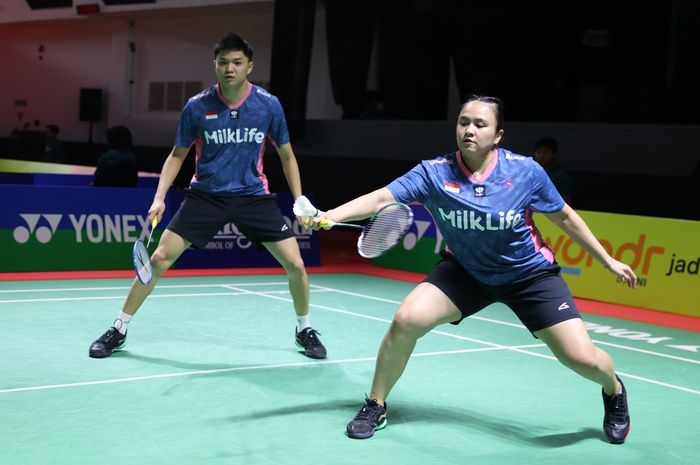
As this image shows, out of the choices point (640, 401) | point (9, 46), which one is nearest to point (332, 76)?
point (640, 401)

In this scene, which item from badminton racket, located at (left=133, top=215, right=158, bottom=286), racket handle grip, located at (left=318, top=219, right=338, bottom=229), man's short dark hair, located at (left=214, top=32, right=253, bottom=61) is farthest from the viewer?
man's short dark hair, located at (left=214, top=32, right=253, bottom=61)

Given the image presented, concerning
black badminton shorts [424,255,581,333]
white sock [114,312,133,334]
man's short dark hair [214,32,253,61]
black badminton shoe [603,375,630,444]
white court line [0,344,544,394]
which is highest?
man's short dark hair [214,32,253,61]

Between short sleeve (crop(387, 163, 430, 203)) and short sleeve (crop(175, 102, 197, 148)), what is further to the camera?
short sleeve (crop(175, 102, 197, 148))

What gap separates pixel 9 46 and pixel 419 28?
641 inches

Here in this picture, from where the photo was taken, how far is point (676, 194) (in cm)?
1219

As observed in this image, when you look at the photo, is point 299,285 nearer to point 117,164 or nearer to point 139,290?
point 139,290

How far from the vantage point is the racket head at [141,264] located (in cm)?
522

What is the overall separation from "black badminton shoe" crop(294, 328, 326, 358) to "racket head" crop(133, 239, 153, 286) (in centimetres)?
100

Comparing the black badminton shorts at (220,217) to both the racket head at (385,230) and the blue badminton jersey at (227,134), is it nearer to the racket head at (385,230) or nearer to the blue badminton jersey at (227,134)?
the blue badminton jersey at (227,134)

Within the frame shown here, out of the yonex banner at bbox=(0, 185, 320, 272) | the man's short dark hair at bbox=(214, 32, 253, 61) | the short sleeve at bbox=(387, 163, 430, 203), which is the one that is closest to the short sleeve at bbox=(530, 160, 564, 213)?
the short sleeve at bbox=(387, 163, 430, 203)

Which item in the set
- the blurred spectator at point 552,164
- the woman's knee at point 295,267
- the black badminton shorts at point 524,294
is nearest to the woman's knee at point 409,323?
the black badminton shorts at point 524,294

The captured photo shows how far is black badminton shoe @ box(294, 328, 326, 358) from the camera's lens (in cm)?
595

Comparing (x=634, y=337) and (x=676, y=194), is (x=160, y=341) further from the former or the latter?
(x=676, y=194)

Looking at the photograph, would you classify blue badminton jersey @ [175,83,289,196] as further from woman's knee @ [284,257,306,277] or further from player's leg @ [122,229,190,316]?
woman's knee @ [284,257,306,277]
